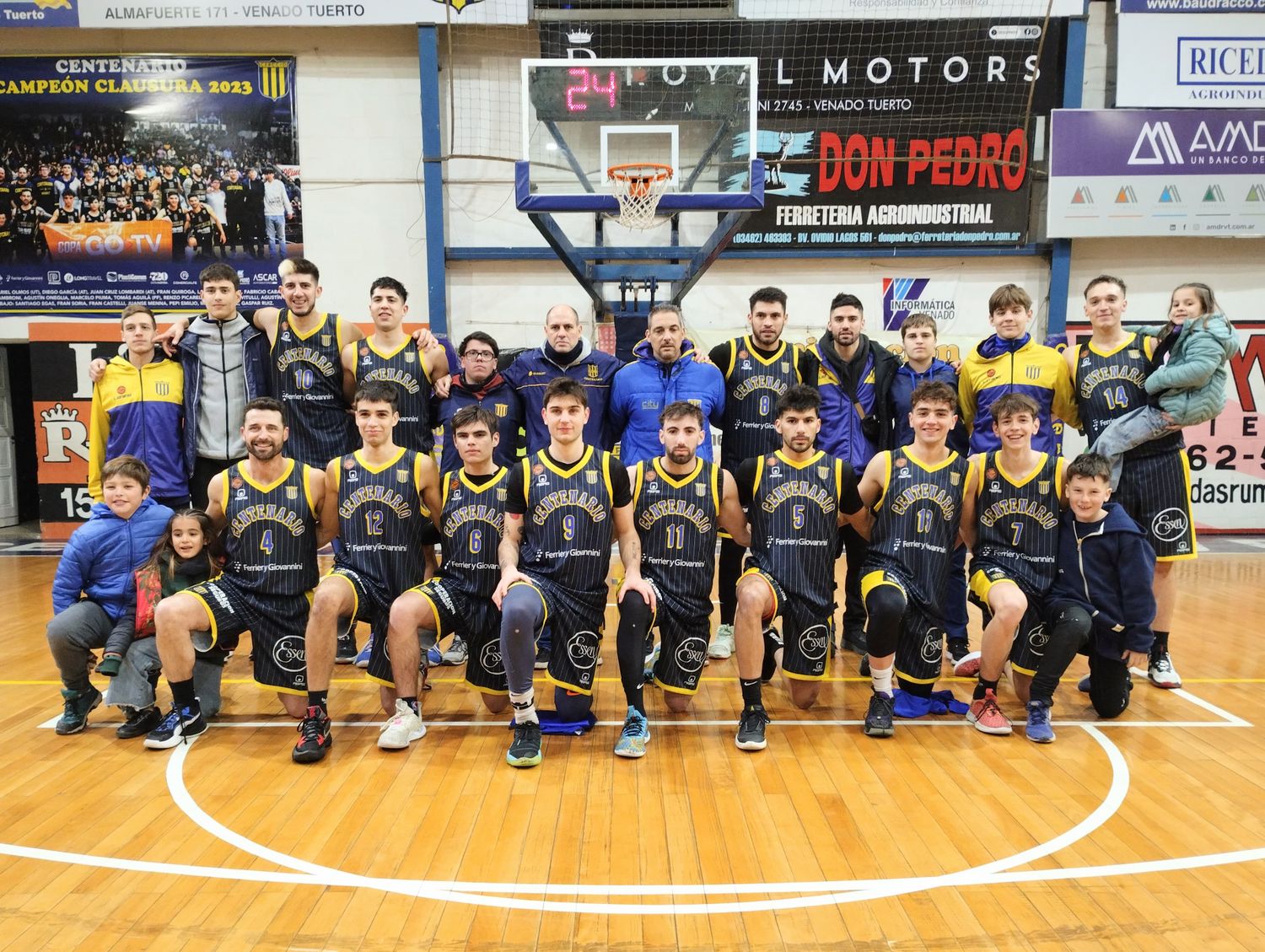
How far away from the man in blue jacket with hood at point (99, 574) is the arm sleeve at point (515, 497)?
5.41 feet

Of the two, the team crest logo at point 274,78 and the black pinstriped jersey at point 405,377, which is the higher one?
the team crest logo at point 274,78

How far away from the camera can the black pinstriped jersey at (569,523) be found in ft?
12.3

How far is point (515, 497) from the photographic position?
379cm

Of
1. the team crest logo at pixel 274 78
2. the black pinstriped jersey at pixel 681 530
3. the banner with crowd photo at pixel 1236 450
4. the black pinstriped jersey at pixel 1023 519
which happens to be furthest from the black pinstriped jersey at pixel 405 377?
the banner with crowd photo at pixel 1236 450

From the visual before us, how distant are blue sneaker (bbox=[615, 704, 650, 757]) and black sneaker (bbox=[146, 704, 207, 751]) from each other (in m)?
1.82

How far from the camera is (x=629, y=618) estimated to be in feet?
11.8

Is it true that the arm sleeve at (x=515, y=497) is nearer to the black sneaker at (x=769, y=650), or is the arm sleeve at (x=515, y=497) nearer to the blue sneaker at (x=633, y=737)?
the blue sneaker at (x=633, y=737)

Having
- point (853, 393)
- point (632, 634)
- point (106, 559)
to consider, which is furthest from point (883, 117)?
point (106, 559)

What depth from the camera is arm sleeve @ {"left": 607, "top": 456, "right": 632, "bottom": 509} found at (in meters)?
3.80

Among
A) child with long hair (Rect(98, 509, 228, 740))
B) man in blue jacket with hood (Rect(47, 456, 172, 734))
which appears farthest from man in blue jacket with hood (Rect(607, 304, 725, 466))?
man in blue jacket with hood (Rect(47, 456, 172, 734))

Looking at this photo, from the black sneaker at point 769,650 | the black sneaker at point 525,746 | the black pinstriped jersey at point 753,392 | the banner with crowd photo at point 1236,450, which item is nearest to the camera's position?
the black sneaker at point 525,746

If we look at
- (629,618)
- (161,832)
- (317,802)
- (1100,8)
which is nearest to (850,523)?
(629,618)

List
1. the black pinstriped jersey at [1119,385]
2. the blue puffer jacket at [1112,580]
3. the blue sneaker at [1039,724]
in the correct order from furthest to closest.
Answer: the black pinstriped jersey at [1119,385] < the blue puffer jacket at [1112,580] < the blue sneaker at [1039,724]

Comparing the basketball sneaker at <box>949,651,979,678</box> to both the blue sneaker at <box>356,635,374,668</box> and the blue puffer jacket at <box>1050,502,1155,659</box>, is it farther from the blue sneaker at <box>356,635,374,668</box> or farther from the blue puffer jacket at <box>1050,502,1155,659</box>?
the blue sneaker at <box>356,635,374,668</box>
